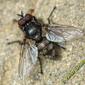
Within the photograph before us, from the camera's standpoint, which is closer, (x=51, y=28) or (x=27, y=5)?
(x=51, y=28)

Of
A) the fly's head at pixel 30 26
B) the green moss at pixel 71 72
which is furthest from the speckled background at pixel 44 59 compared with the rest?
the fly's head at pixel 30 26

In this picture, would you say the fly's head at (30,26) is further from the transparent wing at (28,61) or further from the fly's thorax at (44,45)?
the transparent wing at (28,61)

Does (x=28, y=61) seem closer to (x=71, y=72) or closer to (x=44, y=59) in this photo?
(x=44, y=59)

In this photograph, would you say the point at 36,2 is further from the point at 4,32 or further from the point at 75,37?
the point at 75,37

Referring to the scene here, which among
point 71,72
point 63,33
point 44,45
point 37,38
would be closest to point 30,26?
point 37,38

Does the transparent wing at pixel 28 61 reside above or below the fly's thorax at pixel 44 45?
below

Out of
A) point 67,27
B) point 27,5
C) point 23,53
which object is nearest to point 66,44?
point 67,27

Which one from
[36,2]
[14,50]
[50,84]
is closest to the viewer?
[50,84]
